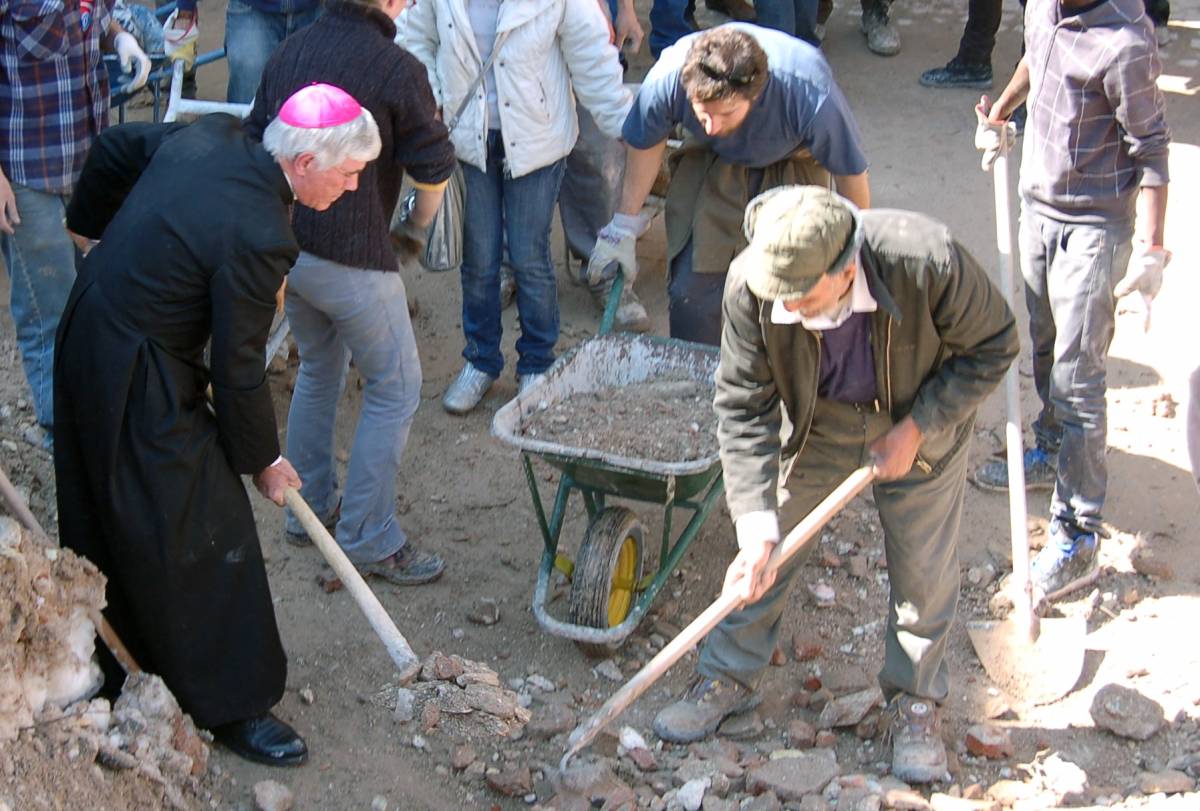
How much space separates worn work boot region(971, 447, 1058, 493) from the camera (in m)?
5.28

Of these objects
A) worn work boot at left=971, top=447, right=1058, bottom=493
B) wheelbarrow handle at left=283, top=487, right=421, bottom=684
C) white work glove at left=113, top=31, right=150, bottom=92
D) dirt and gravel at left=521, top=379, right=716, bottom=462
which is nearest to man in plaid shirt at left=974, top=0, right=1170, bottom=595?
worn work boot at left=971, top=447, right=1058, bottom=493

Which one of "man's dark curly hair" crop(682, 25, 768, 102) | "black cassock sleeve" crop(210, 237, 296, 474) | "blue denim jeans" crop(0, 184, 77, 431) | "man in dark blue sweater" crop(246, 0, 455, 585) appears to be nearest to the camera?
"black cassock sleeve" crop(210, 237, 296, 474)

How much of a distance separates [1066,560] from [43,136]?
3770 mm

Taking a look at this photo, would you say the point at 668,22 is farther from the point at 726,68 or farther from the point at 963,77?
the point at 726,68

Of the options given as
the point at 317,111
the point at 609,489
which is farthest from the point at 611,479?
→ the point at 317,111

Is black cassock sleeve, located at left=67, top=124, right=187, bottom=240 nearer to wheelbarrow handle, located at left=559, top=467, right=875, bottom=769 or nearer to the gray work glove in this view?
the gray work glove

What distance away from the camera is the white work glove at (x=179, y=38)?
6.32 meters

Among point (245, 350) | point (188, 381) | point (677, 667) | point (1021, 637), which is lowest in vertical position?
point (677, 667)

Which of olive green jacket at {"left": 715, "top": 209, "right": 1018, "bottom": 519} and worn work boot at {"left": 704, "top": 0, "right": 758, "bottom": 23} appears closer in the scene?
olive green jacket at {"left": 715, "top": 209, "right": 1018, "bottom": 519}

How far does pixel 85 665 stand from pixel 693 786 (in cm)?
164

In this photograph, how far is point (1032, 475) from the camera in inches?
208

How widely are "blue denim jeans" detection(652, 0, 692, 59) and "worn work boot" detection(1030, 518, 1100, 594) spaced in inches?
159

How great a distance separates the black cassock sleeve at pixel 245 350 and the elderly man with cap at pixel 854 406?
1149 mm

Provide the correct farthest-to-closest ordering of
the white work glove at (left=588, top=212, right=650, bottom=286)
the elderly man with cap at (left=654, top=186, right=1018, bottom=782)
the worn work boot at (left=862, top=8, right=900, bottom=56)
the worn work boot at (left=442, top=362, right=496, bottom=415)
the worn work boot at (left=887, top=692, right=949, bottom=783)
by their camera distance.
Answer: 1. the worn work boot at (left=862, top=8, right=900, bottom=56)
2. the worn work boot at (left=442, top=362, right=496, bottom=415)
3. the white work glove at (left=588, top=212, right=650, bottom=286)
4. the worn work boot at (left=887, top=692, right=949, bottom=783)
5. the elderly man with cap at (left=654, top=186, right=1018, bottom=782)
